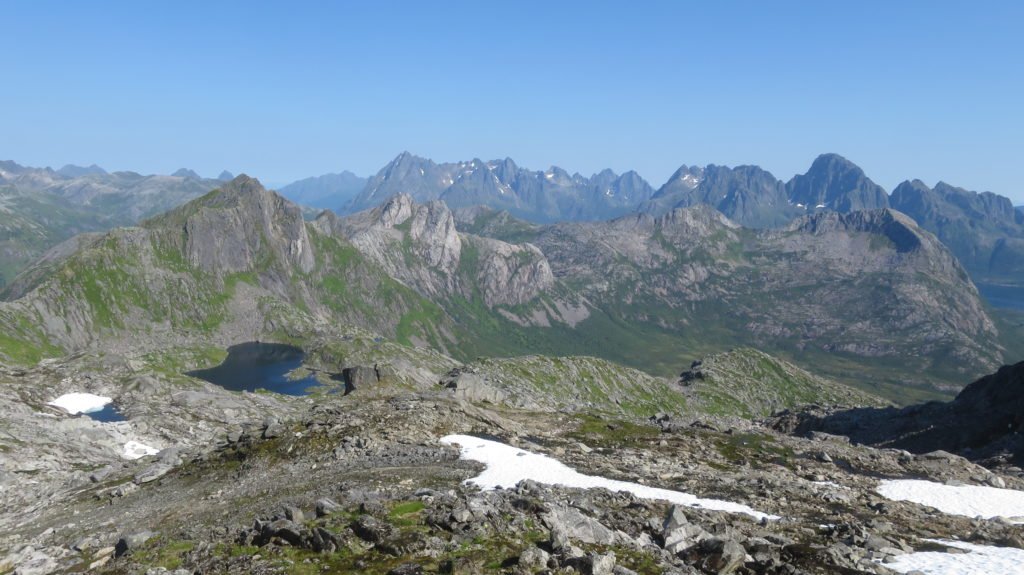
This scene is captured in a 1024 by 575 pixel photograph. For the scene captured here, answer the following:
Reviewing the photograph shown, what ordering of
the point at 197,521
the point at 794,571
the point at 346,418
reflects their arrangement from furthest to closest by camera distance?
the point at 346,418, the point at 197,521, the point at 794,571

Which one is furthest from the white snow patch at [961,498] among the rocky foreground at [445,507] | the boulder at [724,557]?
the boulder at [724,557]

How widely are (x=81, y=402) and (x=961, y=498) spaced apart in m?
150

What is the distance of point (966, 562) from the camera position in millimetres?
30609

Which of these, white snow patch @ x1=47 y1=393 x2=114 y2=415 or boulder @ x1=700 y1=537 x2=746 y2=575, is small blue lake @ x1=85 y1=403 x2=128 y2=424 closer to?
white snow patch @ x1=47 y1=393 x2=114 y2=415

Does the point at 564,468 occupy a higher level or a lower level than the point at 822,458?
higher

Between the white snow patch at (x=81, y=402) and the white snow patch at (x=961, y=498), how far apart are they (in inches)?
5437

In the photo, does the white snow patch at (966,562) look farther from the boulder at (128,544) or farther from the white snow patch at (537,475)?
the boulder at (128,544)

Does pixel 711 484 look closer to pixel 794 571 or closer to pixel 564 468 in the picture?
pixel 564 468

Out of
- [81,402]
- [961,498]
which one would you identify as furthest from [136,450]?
[961,498]

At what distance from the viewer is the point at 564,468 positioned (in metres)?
49.8

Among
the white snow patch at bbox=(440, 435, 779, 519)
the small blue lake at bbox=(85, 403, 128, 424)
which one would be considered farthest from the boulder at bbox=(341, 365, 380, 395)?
the white snow patch at bbox=(440, 435, 779, 519)

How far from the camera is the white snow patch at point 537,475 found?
41.0 m

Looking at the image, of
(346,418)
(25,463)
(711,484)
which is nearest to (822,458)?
(711,484)

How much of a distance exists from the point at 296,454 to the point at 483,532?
28781mm
